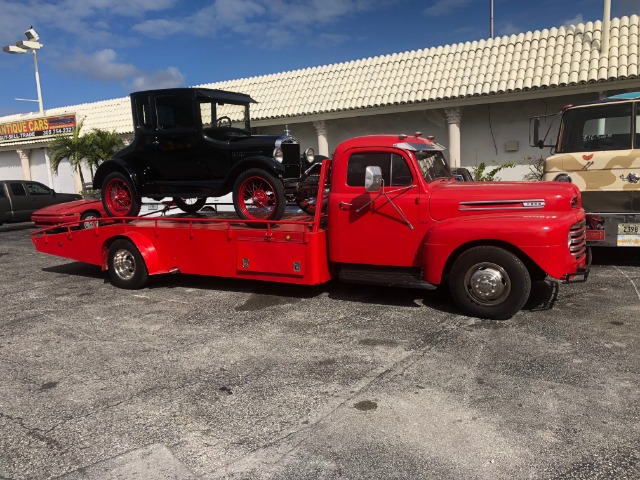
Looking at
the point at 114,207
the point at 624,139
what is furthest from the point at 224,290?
the point at 624,139

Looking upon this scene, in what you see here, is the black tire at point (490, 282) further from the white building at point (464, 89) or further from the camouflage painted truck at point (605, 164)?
the white building at point (464, 89)

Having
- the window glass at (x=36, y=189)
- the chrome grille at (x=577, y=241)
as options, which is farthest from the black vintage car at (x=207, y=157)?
the window glass at (x=36, y=189)

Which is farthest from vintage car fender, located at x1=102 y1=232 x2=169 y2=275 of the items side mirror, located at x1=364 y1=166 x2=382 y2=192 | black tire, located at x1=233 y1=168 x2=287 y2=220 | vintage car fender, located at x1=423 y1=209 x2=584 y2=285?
vintage car fender, located at x1=423 y1=209 x2=584 y2=285

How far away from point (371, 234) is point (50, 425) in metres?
3.81

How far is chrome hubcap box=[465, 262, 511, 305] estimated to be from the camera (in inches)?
213

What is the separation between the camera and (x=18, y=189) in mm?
17016

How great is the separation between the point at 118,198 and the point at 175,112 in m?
1.93

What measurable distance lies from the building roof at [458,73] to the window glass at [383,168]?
30.1 feet

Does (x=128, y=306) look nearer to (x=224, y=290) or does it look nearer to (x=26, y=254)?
(x=224, y=290)

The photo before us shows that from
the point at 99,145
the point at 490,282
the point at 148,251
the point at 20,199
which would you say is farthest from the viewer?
the point at 99,145

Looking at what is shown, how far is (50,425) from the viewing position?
3639mm

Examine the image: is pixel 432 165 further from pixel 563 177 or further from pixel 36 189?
pixel 36 189

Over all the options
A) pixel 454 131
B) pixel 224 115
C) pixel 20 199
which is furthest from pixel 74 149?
pixel 224 115

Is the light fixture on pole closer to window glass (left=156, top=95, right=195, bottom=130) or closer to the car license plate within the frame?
window glass (left=156, top=95, right=195, bottom=130)
